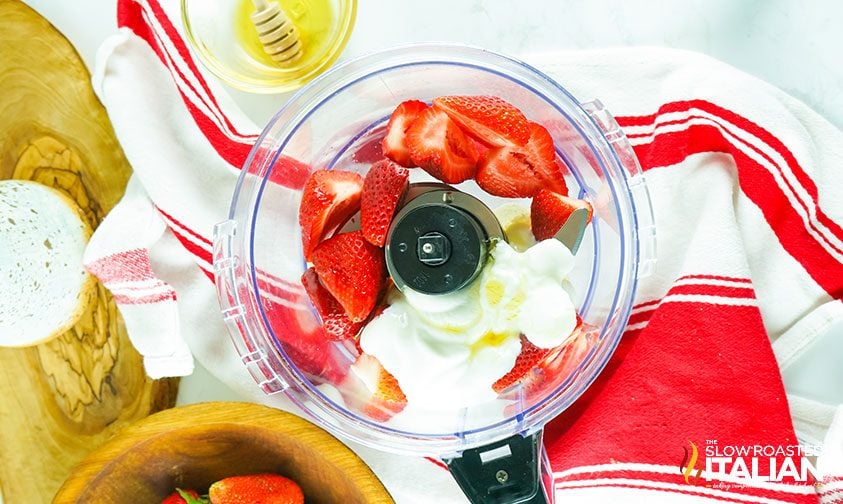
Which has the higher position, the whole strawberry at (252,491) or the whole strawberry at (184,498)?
the whole strawberry at (252,491)

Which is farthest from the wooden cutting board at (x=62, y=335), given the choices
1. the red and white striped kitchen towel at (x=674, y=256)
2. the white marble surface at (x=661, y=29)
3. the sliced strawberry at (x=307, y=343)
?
the white marble surface at (x=661, y=29)

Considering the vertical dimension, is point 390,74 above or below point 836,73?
below

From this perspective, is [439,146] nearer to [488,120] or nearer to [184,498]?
[488,120]

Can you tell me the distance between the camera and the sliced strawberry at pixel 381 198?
724 mm

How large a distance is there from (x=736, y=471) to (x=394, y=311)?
374 millimetres

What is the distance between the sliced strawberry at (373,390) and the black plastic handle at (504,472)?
3.1 inches

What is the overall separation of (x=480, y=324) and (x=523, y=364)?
0.21 ft

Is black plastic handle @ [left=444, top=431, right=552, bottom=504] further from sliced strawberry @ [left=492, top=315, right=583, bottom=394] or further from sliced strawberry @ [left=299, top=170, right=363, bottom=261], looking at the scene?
sliced strawberry @ [left=299, top=170, right=363, bottom=261]

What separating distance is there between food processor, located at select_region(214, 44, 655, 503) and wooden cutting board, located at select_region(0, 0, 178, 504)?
205 mm

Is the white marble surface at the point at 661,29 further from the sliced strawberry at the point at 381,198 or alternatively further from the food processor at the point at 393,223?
the sliced strawberry at the point at 381,198

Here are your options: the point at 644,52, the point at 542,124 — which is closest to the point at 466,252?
the point at 542,124

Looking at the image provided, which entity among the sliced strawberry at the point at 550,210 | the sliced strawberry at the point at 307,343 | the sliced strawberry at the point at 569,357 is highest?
the sliced strawberry at the point at 550,210

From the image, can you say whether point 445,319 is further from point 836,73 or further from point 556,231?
point 836,73

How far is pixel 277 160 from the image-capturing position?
2.61 feet
